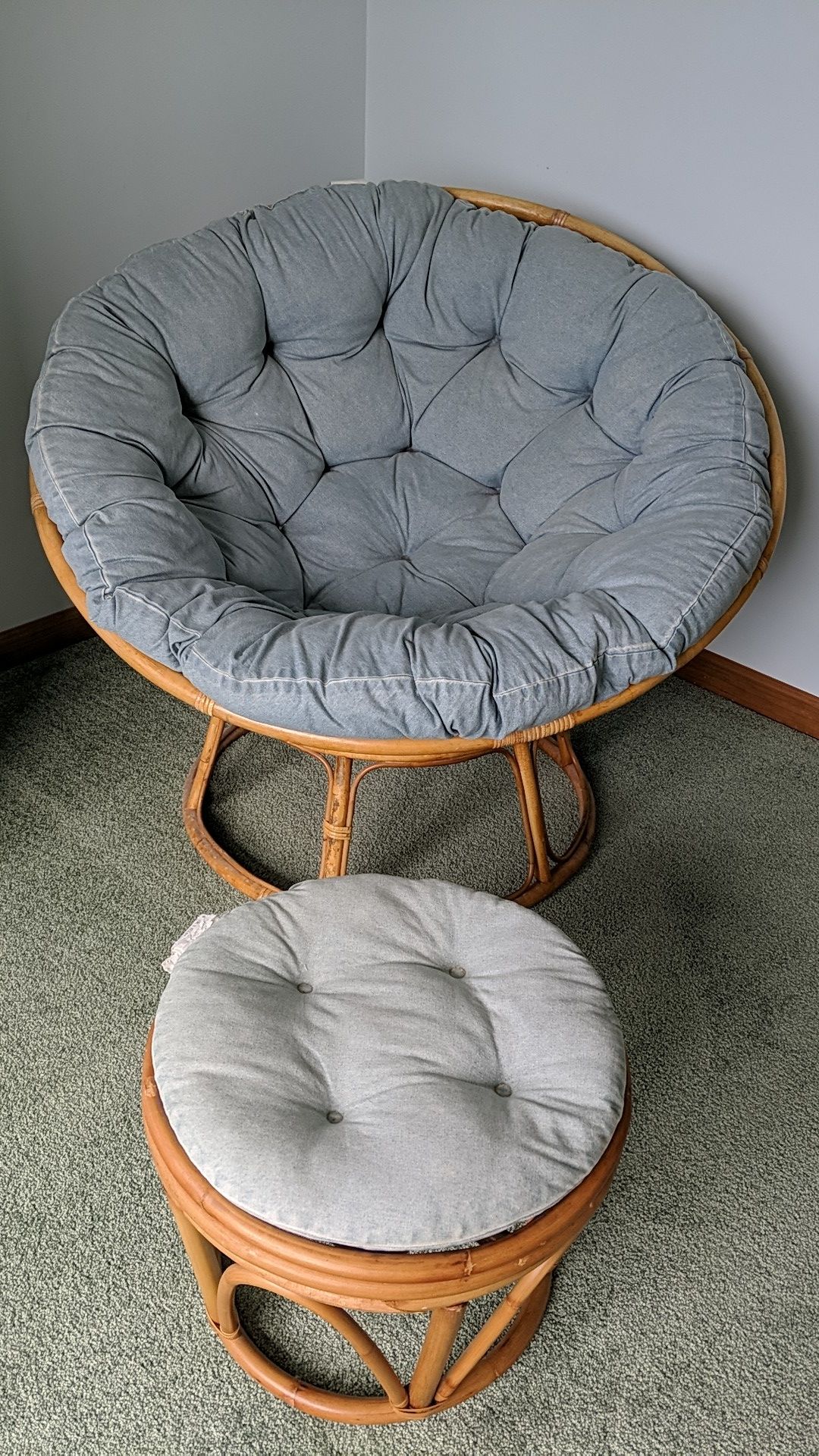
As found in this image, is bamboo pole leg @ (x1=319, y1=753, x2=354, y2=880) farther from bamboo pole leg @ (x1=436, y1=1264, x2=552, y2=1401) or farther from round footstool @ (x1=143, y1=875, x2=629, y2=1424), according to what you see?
bamboo pole leg @ (x1=436, y1=1264, x2=552, y2=1401)

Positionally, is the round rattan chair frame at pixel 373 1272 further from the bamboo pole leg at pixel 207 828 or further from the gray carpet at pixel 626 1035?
the bamboo pole leg at pixel 207 828

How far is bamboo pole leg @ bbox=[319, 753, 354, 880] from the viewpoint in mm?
1359

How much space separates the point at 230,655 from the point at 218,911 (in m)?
0.48

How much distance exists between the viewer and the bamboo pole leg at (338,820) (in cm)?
136

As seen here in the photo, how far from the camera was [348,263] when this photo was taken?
1694mm

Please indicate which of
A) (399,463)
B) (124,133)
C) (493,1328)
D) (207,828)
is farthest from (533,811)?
(124,133)

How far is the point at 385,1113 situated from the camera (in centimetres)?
86

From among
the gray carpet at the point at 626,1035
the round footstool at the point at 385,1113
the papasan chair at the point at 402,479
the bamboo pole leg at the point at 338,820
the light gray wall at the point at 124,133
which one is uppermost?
the light gray wall at the point at 124,133

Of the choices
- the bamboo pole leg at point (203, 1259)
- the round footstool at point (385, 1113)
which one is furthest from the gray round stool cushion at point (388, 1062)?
the bamboo pole leg at point (203, 1259)

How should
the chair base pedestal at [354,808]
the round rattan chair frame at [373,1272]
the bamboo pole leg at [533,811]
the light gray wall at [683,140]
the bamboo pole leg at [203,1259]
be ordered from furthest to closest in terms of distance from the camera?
the light gray wall at [683,140], the bamboo pole leg at [533,811], the chair base pedestal at [354,808], the bamboo pole leg at [203,1259], the round rattan chair frame at [373,1272]

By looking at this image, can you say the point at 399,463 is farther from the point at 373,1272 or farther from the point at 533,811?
the point at 373,1272

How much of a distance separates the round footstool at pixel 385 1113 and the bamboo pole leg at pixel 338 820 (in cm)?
29

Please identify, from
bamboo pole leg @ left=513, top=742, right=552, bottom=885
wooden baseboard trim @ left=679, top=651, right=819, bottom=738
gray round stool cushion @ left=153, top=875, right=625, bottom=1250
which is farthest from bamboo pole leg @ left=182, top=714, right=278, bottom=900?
wooden baseboard trim @ left=679, top=651, right=819, bottom=738

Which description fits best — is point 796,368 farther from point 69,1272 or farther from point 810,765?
point 69,1272
